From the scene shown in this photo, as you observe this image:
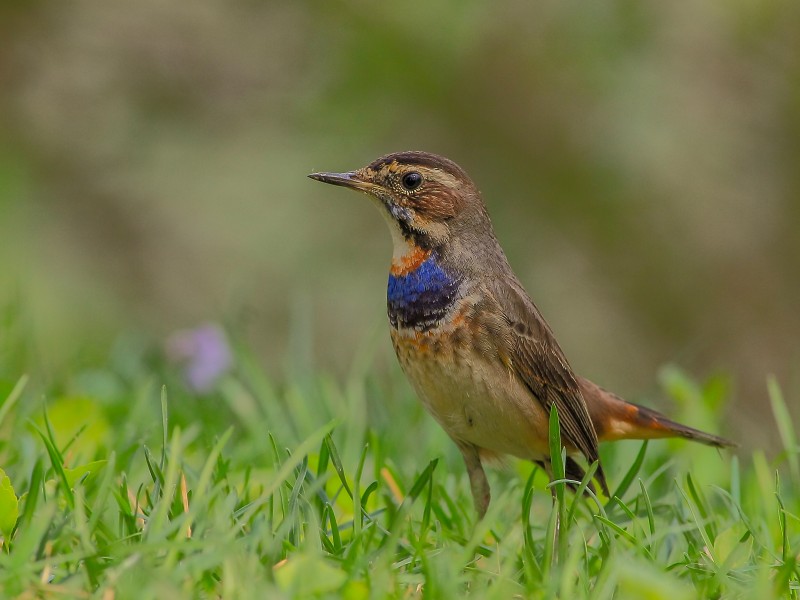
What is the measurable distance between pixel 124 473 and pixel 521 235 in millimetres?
4301

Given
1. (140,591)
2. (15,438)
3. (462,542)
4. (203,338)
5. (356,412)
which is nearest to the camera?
(140,591)

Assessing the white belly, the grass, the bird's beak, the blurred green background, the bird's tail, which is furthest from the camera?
the blurred green background

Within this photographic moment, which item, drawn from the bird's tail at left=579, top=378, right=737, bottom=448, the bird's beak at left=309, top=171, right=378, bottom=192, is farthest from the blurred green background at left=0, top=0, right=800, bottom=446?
the bird's beak at left=309, top=171, right=378, bottom=192

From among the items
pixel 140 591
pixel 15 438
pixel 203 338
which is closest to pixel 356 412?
pixel 203 338

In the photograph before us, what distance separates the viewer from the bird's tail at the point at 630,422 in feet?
16.5

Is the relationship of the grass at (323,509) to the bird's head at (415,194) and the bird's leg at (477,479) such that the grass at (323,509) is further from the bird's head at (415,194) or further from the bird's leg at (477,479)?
the bird's head at (415,194)

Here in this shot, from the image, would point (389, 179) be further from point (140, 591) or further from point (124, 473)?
point (140, 591)

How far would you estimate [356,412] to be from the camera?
5492 mm

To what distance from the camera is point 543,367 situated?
4.75 metres

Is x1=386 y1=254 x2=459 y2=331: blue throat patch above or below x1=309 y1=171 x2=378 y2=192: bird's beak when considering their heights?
below

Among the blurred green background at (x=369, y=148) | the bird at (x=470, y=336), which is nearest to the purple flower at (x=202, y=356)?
the blurred green background at (x=369, y=148)

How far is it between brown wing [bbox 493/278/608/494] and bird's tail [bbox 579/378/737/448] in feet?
0.58

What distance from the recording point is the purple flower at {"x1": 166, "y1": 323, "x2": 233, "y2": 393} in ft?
18.9

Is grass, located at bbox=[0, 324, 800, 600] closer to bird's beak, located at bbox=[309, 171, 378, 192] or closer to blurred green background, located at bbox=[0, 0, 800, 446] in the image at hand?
bird's beak, located at bbox=[309, 171, 378, 192]
